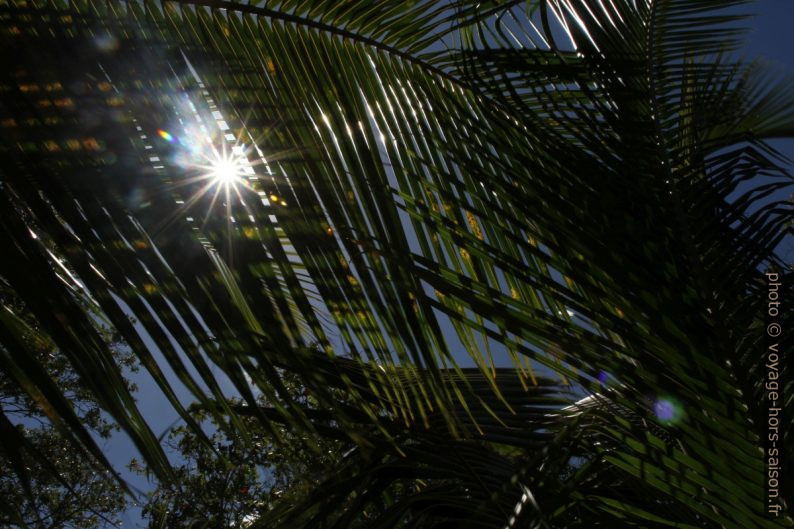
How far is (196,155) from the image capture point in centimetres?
64

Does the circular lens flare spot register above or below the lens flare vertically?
below

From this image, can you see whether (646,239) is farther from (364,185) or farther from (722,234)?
(364,185)

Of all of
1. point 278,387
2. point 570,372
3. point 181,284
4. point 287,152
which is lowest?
point 570,372

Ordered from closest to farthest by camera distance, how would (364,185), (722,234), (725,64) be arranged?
(364,185) → (722,234) → (725,64)

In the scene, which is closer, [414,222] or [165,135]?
[165,135]

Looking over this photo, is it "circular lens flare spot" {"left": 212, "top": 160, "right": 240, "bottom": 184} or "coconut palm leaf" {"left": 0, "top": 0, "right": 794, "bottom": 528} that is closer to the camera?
"coconut palm leaf" {"left": 0, "top": 0, "right": 794, "bottom": 528}

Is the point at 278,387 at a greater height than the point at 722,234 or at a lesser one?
greater

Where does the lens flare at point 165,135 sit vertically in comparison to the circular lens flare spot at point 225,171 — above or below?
above

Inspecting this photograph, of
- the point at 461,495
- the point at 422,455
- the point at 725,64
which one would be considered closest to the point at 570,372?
the point at 422,455

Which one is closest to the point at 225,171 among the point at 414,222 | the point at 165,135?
the point at 165,135

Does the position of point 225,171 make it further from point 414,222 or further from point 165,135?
point 414,222

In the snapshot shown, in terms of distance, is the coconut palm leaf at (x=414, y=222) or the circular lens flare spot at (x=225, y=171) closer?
the coconut palm leaf at (x=414, y=222)

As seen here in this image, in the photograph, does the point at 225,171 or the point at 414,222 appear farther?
the point at 414,222

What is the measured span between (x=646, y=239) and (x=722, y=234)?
0.30 meters
